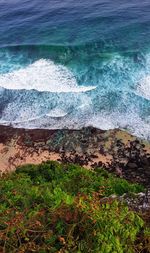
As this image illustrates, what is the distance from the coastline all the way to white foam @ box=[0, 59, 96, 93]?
302 inches

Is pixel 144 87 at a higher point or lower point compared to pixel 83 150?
higher

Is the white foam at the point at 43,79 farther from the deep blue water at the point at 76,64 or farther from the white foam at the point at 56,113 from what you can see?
the white foam at the point at 56,113

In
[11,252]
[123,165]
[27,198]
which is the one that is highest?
[11,252]

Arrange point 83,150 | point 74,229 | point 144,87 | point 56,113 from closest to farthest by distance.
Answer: point 74,229
point 83,150
point 56,113
point 144,87

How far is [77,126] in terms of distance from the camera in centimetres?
3209

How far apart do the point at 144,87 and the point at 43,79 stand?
1061cm

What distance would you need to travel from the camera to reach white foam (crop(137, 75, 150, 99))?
116ft

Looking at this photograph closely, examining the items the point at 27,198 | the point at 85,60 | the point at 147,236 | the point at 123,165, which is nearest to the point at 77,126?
the point at 123,165

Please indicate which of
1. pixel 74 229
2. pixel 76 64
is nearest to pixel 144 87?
pixel 76 64

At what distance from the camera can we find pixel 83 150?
29.2 meters

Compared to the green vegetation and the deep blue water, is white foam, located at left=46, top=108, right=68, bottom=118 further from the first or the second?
the green vegetation

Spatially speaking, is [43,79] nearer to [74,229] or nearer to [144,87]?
[144,87]

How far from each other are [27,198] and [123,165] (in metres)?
12.5

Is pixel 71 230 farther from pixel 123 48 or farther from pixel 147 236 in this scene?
pixel 123 48
